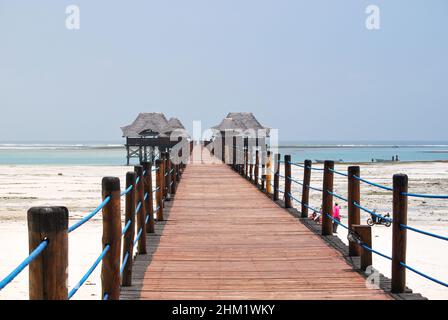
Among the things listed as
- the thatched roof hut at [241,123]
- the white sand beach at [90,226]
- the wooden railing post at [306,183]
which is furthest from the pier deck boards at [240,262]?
the thatched roof hut at [241,123]

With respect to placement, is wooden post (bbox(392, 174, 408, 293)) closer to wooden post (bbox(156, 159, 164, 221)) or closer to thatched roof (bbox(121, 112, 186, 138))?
wooden post (bbox(156, 159, 164, 221))

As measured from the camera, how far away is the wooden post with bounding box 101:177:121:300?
13.3ft

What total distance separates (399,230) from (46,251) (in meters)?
3.23

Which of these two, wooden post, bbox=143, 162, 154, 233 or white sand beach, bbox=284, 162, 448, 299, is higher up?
wooden post, bbox=143, 162, 154, 233

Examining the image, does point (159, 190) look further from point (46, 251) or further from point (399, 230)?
point (46, 251)

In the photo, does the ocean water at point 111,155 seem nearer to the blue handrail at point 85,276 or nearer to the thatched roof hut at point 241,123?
the thatched roof hut at point 241,123

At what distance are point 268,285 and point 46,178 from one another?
1398 inches

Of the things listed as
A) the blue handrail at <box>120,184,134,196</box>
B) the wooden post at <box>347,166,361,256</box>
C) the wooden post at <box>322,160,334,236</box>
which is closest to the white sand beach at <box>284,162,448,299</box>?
the wooden post at <box>322,160,334,236</box>

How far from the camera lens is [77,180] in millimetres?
36812

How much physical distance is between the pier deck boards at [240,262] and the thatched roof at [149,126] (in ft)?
168

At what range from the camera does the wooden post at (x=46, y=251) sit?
7.71 feet

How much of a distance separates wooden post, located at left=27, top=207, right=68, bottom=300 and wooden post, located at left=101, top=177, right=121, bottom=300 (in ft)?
5.26

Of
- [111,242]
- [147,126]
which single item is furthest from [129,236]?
[147,126]
